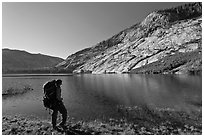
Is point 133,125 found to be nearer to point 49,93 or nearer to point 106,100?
point 49,93

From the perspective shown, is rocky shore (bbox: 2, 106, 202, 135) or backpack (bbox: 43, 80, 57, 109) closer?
backpack (bbox: 43, 80, 57, 109)

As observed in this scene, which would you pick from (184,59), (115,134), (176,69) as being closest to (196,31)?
(184,59)

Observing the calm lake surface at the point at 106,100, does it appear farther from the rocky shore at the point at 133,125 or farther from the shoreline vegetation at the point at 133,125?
the rocky shore at the point at 133,125

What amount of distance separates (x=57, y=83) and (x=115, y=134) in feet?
18.5

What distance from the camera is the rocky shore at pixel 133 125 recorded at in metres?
13.8

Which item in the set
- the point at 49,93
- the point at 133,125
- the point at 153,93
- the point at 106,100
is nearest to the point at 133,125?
the point at 133,125

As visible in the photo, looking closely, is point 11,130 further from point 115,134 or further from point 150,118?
point 150,118

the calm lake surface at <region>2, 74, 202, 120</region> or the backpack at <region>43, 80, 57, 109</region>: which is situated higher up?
the backpack at <region>43, 80, 57, 109</region>

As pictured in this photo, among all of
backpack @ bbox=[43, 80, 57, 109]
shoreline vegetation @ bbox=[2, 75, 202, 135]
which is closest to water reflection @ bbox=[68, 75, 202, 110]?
shoreline vegetation @ bbox=[2, 75, 202, 135]

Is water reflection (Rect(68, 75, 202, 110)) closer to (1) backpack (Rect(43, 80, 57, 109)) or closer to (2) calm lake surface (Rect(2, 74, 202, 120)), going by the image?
(2) calm lake surface (Rect(2, 74, 202, 120))

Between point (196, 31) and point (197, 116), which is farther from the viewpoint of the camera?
point (196, 31)

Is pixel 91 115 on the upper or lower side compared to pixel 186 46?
lower

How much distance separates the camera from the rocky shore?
1380cm

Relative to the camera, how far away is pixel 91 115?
21.3 metres
